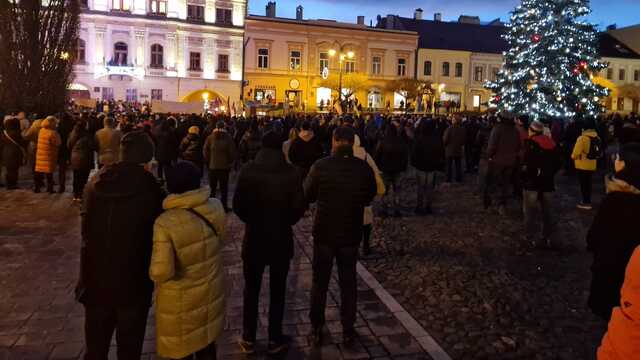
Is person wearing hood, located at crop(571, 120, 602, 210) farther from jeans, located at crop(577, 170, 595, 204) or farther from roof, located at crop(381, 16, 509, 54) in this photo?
roof, located at crop(381, 16, 509, 54)

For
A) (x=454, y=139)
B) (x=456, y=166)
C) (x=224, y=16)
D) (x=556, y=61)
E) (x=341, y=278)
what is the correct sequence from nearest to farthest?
1. (x=341, y=278)
2. (x=454, y=139)
3. (x=456, y=166)
4. (x=556, y=61)
5. (x=224, y=16)

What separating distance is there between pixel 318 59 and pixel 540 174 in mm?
46385

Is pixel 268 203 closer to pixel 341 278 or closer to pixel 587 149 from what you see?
pixel 341 278

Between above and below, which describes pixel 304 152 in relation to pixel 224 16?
below

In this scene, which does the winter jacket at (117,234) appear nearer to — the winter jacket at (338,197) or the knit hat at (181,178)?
the knit hat at (181,178)

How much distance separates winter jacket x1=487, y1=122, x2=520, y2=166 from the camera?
11.5m

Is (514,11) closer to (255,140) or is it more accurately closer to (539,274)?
(255,140)

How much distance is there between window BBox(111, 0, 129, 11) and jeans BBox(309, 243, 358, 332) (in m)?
47.1

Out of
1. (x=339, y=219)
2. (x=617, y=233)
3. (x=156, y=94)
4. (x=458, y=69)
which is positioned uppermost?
(x=458, y=69)

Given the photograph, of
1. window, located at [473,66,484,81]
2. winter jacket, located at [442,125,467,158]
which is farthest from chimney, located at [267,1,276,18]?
winter jacket, located at [442,125,467,158]

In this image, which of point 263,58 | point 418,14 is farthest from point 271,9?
point 418,14

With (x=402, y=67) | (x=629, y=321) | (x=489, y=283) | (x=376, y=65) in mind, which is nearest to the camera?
(x=629, y=321)

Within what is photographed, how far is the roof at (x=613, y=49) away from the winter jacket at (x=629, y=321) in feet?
205

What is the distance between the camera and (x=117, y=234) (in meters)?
3.67
